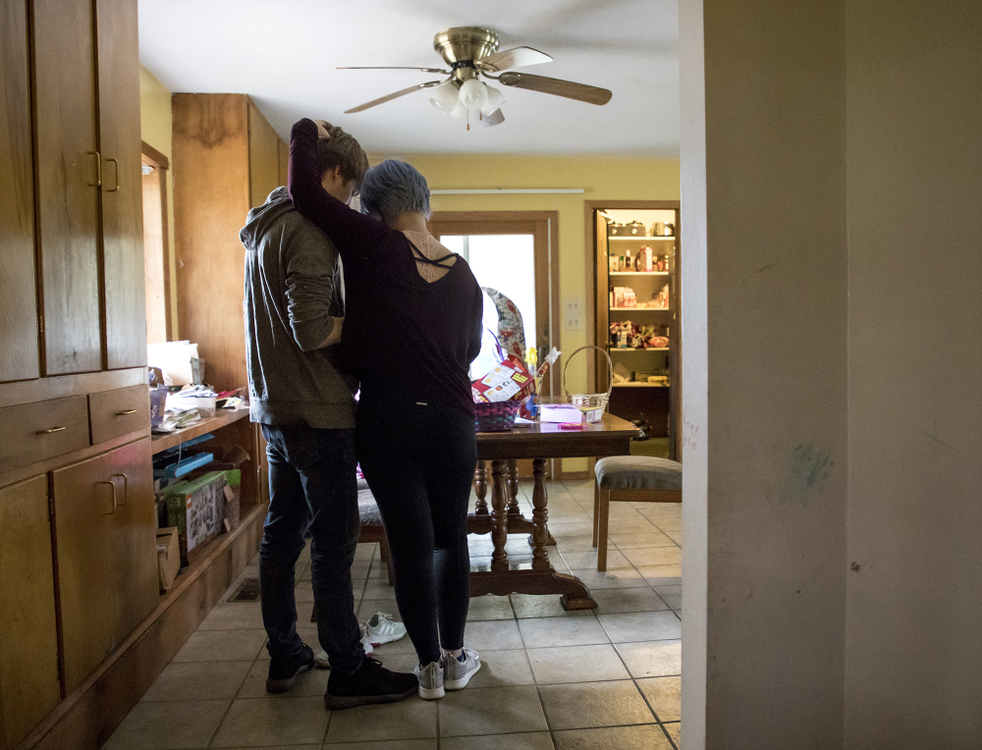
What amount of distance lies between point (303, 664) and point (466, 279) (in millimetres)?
1254

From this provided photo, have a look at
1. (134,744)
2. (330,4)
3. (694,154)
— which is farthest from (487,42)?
(134,744)

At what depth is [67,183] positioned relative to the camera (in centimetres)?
160

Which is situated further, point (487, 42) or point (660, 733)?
point (487, 42)

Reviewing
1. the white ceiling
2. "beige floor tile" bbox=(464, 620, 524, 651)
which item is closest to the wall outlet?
the white ceiling

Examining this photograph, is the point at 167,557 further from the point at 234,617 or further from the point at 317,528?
the point at 317,528

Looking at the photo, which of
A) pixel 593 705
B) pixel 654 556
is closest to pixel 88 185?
pixel 593 705

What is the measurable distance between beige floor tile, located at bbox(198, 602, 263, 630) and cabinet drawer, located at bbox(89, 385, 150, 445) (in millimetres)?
843

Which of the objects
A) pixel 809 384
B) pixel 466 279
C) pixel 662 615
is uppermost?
pixel 466 279

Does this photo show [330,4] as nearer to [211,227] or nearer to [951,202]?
[211,227]

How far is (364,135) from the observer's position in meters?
4.59

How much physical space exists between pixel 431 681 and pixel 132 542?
92 centimetres

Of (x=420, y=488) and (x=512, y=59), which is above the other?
(x=512, y=59)

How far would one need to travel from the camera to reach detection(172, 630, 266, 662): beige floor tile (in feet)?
7.10

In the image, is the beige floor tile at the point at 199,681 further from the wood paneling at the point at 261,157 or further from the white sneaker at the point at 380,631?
the wood paneling at the point at 261,157
